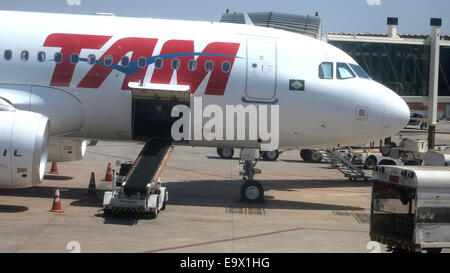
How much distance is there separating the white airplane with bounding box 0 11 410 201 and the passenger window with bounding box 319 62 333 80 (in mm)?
30

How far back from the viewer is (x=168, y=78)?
1873 cm

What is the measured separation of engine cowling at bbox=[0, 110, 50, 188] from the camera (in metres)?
15.9

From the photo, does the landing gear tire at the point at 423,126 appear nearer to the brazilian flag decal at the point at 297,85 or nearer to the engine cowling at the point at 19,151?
the brazilian flag decal at the point at 297,85

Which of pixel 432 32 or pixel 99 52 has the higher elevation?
pixel 432 32

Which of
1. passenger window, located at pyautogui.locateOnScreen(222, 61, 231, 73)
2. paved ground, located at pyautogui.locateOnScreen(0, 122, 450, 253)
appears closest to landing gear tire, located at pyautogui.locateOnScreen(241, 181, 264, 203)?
paved ground, located at pyautogui.locateOnScreen(0, 122, 450, 253)

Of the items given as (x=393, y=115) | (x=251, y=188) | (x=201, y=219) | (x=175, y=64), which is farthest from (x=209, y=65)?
(x=393, y=115)

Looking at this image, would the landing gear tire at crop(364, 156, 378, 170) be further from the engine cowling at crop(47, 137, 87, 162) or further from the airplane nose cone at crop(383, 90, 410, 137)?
the engine cowling at crop(47, 137, 87, 162)

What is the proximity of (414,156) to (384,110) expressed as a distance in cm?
1192

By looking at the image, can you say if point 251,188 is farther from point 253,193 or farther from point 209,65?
point 209,65

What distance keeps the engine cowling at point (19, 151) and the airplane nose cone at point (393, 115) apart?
10049 millimetres

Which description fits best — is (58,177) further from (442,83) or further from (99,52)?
(442,83)

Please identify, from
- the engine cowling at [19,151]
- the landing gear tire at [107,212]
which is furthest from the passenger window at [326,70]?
the engine cowling at [19,151]

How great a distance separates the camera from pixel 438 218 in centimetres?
1229
